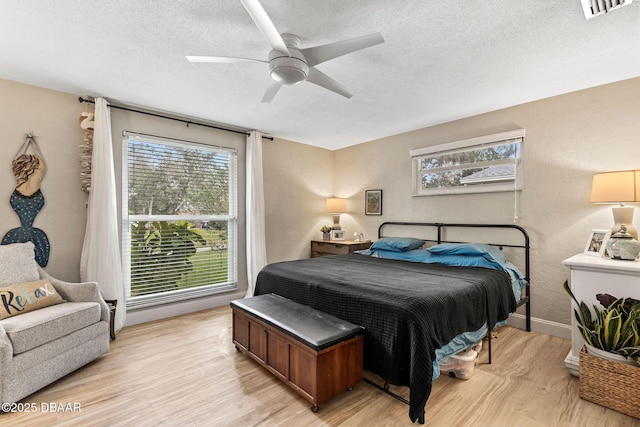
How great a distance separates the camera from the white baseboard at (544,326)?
9.59 ft

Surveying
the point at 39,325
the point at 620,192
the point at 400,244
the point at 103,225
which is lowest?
the point at 39,325

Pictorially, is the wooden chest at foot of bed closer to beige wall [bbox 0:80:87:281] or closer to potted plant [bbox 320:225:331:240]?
beige wall [bbox 0:80:87:281]

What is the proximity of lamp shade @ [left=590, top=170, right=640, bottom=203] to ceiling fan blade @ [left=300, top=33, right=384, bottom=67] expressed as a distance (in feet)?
7.66

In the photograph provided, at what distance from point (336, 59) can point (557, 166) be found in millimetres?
2594

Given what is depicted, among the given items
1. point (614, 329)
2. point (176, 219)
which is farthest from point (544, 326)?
point (176, 219)

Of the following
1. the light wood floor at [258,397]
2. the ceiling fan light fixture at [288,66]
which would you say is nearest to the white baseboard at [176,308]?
the light wood floor at [258,397]

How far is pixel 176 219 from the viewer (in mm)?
3705

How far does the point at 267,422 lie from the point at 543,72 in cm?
352

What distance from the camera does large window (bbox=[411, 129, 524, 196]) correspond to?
335cm

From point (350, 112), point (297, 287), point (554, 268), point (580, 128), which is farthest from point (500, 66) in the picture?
point (297, 287)

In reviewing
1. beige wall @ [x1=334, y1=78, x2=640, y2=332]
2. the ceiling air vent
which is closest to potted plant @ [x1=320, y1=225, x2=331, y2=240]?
beige wall @ [x1=334, y1=78, x2=640, y2=332]

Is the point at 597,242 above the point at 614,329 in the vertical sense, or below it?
above

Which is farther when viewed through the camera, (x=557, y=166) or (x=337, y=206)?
(x=337, y=206)

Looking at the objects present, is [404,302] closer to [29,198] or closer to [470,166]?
[470,166]
